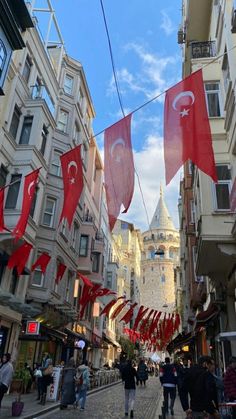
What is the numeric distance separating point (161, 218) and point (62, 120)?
102263mm

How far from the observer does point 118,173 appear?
9.77m

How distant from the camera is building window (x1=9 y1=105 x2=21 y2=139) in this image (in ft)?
66.4

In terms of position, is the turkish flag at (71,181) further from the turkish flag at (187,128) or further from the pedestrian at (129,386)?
the pedestrian at (129,386)

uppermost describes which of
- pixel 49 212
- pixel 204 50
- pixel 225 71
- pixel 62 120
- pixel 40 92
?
pixel 62 120

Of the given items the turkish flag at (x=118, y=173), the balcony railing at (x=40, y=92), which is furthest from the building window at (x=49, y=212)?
the turkish flag at (x=118, y=173)

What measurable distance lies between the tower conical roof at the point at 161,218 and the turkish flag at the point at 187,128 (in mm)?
118183

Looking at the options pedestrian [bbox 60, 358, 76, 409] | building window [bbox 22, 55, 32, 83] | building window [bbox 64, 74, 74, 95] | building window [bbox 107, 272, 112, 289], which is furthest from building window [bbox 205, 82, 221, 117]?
building window [bbox 107, 272, 112, 289]

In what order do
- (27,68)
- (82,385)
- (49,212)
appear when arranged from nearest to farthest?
(82,385) < (27,68) < (49,212)

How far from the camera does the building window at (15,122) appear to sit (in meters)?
20.2

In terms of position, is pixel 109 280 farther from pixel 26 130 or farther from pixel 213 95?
pixel 213 95

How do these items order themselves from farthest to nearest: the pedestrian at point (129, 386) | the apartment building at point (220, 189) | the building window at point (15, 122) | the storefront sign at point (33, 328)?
1. the building window at point (15, 122)
2. the storefront sign at point (33, 328)
3. the apartment building at point (220, 189)
4. the pedestrian at point (129, 386)

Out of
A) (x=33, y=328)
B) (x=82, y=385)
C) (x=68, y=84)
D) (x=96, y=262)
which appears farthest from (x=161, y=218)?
(x=82, y=385)

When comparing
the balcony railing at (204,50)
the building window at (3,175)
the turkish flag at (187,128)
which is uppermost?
the balcony railing at (204,50)

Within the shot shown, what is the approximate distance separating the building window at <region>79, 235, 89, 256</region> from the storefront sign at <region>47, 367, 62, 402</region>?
15.2 meters
